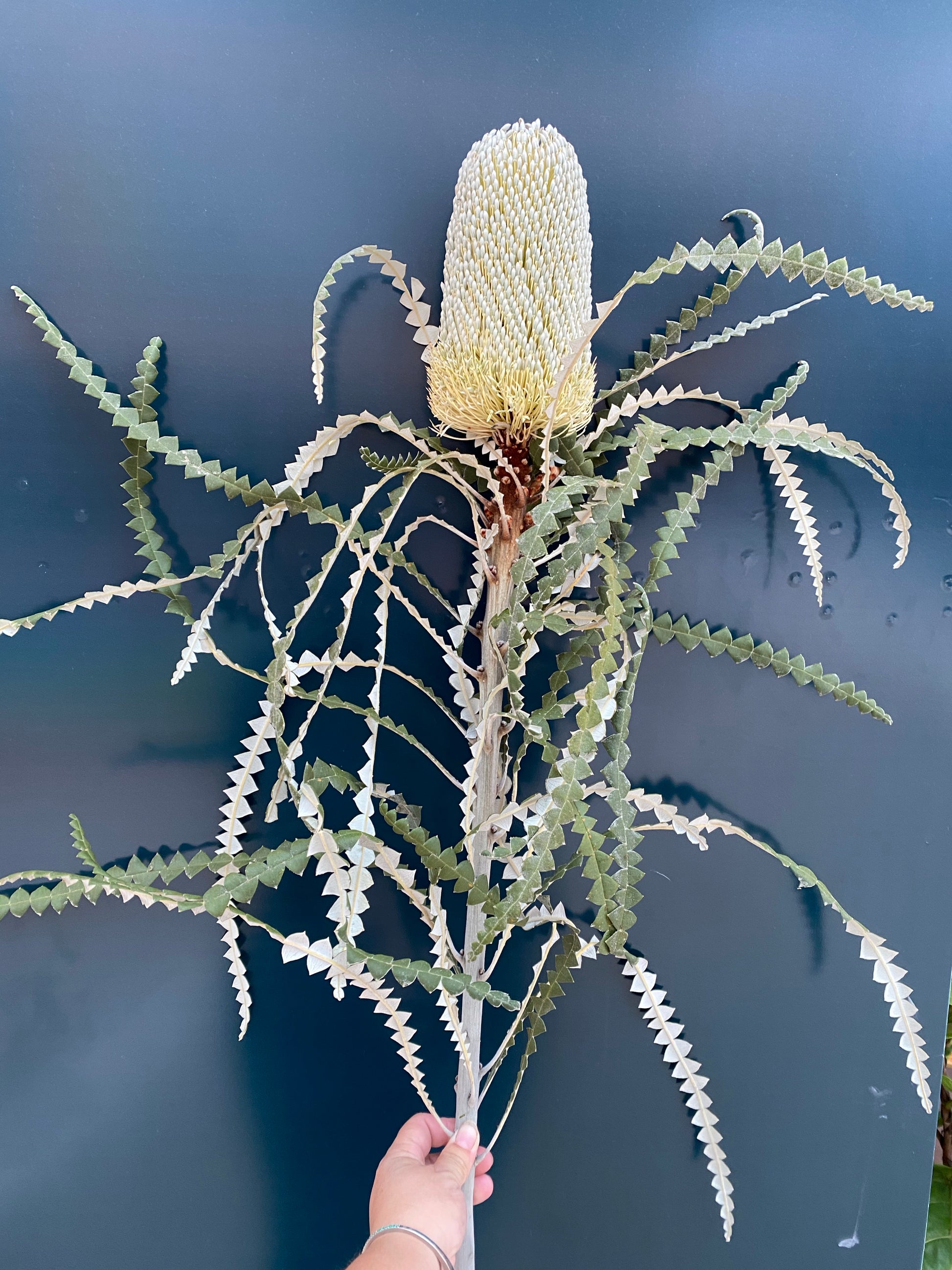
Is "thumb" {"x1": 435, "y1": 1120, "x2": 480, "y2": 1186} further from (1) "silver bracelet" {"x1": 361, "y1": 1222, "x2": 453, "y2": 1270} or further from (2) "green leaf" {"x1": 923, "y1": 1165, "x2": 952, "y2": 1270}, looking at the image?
(2) "green leaf" {"x1": 923, "y1": 1165, "x2": 952, "y2": 1270}

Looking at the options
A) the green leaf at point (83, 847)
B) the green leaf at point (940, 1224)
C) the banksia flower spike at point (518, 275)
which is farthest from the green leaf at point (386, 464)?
the green leaf at point (940, 1224)

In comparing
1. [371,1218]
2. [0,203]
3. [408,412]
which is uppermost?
[0,203]

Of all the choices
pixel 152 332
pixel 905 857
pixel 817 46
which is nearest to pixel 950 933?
pixel 905 857

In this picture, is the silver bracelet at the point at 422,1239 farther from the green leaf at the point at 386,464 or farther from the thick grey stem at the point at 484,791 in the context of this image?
the green leaf at the point at 386,464

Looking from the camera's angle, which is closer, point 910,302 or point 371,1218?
point 910,302

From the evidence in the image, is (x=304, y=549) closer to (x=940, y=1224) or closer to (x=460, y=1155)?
(x=460, y=1155)

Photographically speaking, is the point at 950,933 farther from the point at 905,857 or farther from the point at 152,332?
the point at 152,332

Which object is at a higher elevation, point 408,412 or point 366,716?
point 408,412

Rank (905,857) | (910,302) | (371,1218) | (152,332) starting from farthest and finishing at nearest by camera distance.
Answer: (905,857) → (152,332) → (371,1218) → (910,302)

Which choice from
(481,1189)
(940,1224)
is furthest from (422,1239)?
(940,1224)
